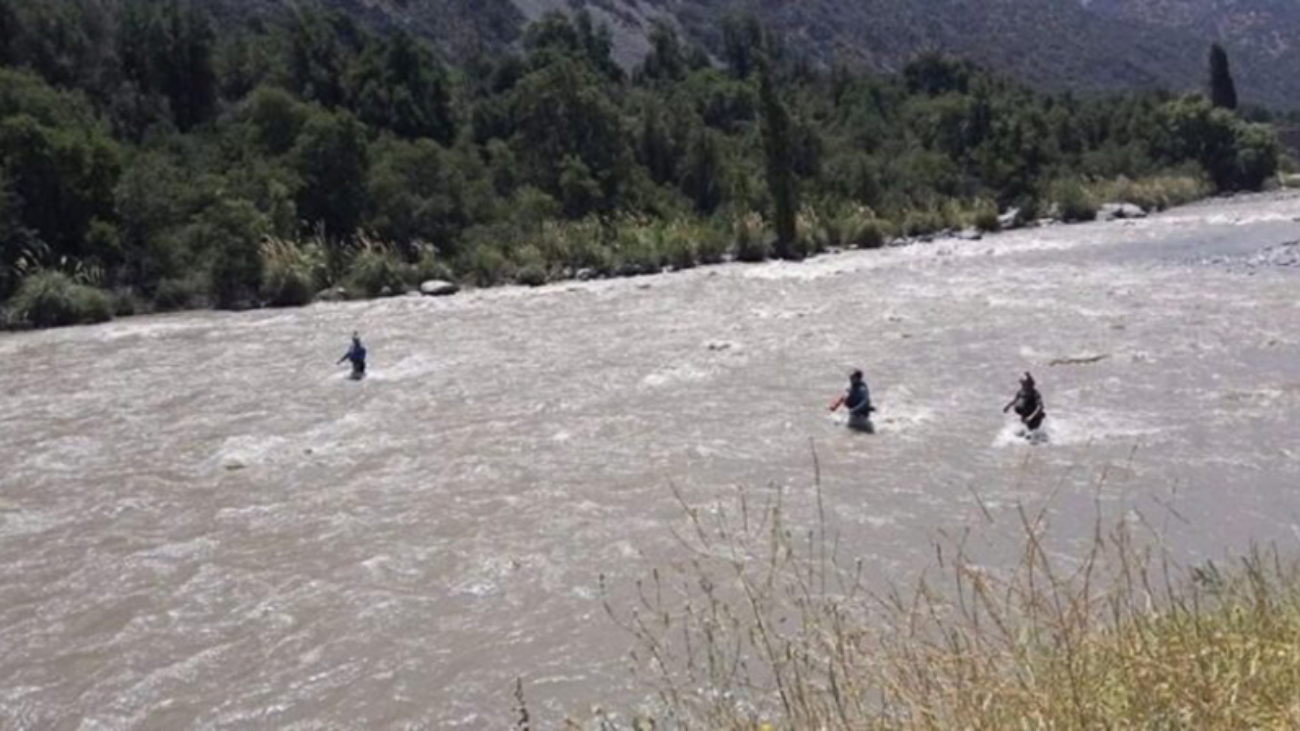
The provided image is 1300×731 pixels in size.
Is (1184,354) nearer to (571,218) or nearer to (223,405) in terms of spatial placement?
(223,405)

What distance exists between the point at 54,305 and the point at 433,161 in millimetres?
16591

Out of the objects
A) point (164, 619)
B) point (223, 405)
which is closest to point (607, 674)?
point (164, 619)

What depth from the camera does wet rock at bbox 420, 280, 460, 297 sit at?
36656mm

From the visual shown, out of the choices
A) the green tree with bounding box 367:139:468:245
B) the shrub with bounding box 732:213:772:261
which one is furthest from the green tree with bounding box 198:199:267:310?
the shrub with bounding box 732:213:772:261

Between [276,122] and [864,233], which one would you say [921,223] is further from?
[276,122]

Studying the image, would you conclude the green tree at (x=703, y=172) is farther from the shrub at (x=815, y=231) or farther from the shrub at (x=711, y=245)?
the shrub at (x=711, y=245)

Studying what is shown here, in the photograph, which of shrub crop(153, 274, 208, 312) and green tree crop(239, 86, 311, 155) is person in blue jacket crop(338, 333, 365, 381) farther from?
green tree crop(239, 86, 311, 155)

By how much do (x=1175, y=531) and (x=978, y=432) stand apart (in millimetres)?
4560

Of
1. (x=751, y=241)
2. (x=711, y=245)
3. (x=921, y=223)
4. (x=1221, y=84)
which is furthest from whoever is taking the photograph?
(x=1221, y=84)

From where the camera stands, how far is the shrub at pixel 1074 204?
52.8 metres

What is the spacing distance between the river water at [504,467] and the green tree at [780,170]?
15313mm

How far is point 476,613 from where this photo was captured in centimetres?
1015

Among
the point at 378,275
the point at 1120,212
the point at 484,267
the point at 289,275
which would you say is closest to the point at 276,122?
the point at 378,275

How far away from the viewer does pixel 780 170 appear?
45031 mm
